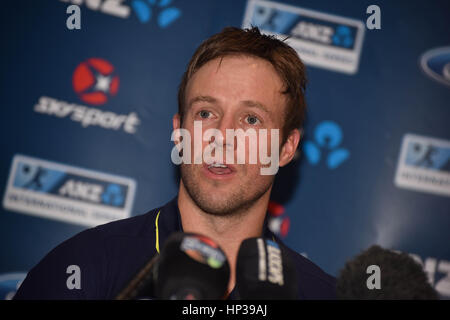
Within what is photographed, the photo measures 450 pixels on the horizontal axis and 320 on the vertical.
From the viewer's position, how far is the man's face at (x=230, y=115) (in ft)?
7.86

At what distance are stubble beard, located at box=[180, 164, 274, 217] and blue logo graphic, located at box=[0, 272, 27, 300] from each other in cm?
166

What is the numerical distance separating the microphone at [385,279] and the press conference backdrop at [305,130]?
5.98 feet

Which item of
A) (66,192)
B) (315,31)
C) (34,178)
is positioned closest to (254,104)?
(315,31)

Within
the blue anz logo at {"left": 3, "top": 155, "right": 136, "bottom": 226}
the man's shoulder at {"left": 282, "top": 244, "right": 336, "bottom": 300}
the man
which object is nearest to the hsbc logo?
the blue anz logo at {"left": 3, "top": 155, "right": 136, "bottom": 226}

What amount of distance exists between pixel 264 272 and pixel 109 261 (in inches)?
45.2

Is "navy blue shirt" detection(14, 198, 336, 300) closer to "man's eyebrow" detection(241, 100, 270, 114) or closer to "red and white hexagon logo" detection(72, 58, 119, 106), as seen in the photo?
"man's eyebrow" detection(241, 100, 270, 114)

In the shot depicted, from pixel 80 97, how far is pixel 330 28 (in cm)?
195

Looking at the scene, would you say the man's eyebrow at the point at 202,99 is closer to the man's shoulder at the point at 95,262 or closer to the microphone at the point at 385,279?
the man's shoulder at the point at 95,262

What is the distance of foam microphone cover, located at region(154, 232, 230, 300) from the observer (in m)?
1.37

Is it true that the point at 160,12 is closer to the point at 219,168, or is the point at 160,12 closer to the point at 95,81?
the point at 95,81

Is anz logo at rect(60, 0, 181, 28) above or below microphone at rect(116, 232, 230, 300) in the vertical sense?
above

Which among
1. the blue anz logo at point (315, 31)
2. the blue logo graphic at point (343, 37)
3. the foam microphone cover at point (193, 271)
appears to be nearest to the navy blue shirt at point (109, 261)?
the foam microphone cover at point (193, 271)

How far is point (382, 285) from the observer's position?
5.09 ft

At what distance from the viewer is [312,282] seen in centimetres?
266
